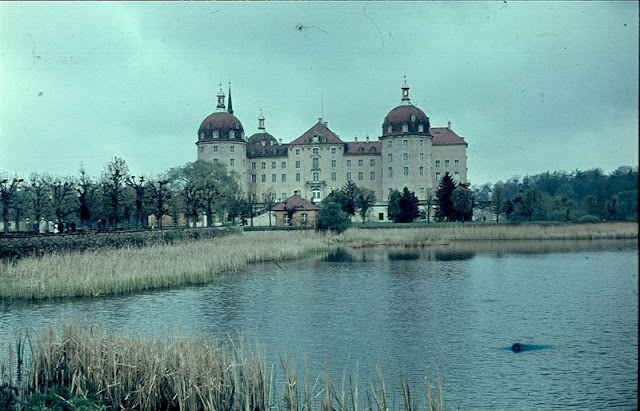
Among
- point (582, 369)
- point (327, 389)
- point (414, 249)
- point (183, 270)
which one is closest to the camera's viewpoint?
point (327, 389)

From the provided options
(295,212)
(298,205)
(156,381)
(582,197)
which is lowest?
(156,381)

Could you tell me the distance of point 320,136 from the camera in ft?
280

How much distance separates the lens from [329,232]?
1708 inches

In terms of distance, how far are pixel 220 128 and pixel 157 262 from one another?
62588mm

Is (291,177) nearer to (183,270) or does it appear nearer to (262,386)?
(183,270)

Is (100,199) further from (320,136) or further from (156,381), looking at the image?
(320,136)

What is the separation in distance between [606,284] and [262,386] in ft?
51.1

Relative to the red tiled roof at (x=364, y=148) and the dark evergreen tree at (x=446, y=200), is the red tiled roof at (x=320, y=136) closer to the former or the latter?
the red tiled roof at (x=364, y=148)

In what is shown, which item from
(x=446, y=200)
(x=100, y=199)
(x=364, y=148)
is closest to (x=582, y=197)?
(x=100, y=199)

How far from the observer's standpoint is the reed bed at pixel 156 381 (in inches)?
319

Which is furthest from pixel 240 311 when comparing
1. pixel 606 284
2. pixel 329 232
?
pixel 329 232

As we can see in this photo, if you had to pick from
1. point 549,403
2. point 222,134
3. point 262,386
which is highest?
point 222,134

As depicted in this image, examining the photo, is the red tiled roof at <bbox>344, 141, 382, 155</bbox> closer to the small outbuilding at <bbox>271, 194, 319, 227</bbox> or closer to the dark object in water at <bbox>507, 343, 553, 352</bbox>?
the small outbuilding at <bbox>271, 194, 319, 227</bbox>

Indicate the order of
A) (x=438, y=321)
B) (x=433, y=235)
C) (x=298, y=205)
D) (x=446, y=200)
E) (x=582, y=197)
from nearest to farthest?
1. (x=438, y=321)
2. (x=582, y=197)
3. (x=433, y=235)
4. (x=298, y=205)
5. (x=446, y=200)
